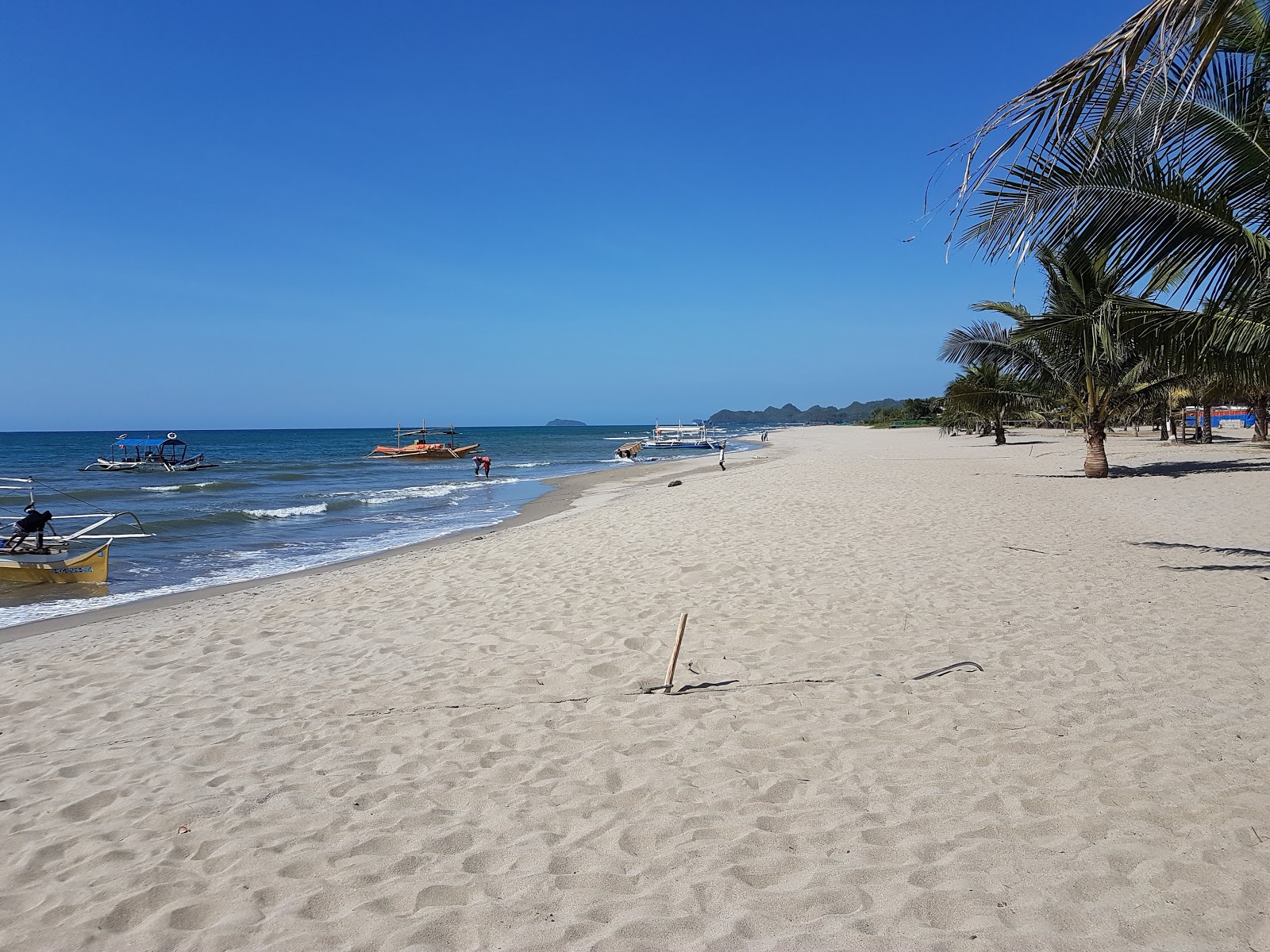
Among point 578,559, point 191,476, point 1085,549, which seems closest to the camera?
point 1085,549

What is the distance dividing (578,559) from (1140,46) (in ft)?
25.0

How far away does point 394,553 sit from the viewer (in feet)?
41.5

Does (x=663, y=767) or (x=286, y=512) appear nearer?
(x=663, y=767)

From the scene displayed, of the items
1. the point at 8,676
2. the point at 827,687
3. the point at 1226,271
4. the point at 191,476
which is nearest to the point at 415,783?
the point at 827,687

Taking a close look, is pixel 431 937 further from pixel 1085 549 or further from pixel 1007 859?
pixel 1085 549

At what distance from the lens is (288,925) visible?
2.60 metres

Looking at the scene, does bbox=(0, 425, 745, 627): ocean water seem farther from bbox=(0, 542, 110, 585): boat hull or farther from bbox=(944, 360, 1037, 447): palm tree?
bbox=(944, 360, 1037, 447): palm tree

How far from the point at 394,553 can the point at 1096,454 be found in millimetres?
16534

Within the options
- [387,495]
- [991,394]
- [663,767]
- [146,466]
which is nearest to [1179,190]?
[663,767]

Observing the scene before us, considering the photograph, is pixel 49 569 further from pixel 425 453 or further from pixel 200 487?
pixel 425 453

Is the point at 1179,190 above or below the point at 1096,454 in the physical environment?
above

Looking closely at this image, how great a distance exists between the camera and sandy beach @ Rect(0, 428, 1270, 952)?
8.54ft

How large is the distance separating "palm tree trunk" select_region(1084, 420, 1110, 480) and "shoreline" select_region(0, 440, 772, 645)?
12155 mm

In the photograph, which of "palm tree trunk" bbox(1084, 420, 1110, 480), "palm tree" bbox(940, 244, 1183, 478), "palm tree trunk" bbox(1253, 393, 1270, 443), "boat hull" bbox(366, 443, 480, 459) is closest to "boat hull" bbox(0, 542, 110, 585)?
"palm tree" bbox(940, 244, 1183, 478)
